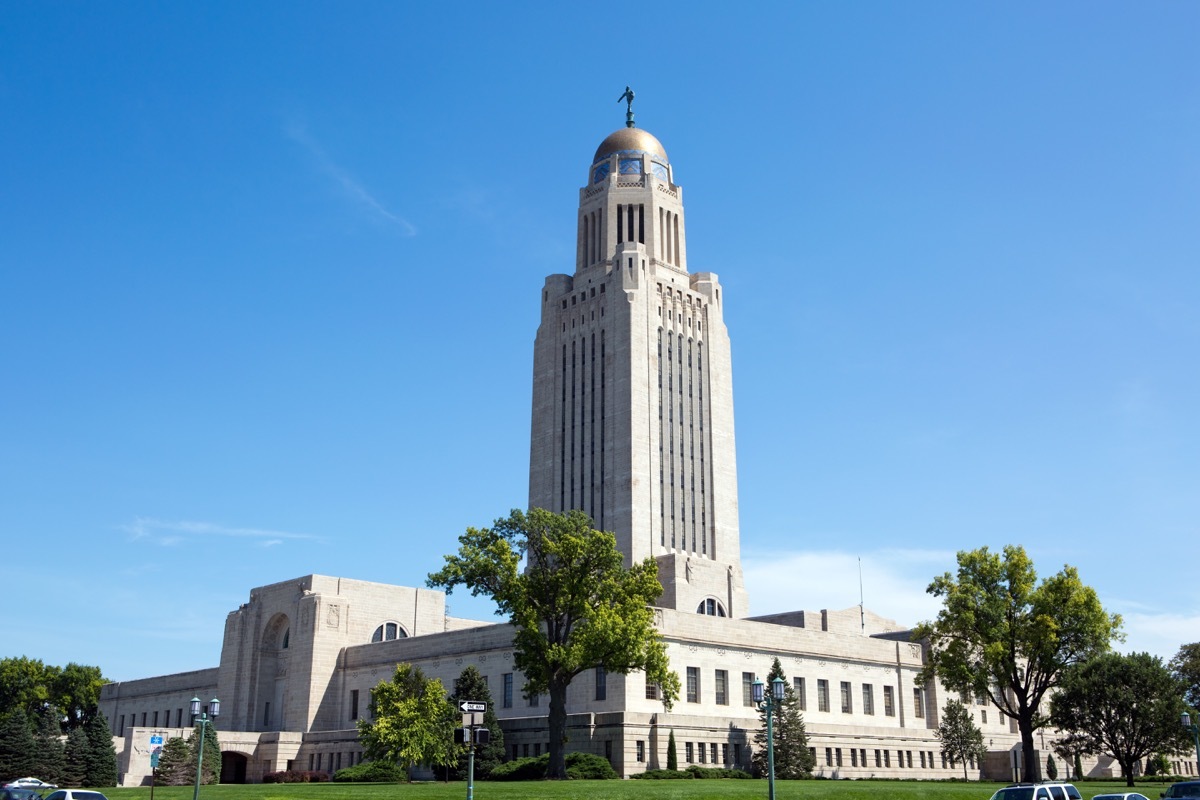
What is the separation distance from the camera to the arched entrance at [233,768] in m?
85.3

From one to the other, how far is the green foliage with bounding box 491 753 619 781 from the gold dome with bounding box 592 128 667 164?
68318 millimetres

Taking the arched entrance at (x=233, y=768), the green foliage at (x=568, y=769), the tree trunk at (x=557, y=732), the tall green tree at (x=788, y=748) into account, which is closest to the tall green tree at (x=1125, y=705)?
the tall green tree at (x=788, y=748)

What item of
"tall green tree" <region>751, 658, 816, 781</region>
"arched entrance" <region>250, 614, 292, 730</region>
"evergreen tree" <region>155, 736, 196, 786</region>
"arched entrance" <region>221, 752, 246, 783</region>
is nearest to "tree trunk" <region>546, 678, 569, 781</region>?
"tall green tree" <region>751, 658, 816, 781</region>

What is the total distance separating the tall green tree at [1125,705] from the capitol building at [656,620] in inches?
370

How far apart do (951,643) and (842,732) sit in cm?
1490

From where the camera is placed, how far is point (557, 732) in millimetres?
55719

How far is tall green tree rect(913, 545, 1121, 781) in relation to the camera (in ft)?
195

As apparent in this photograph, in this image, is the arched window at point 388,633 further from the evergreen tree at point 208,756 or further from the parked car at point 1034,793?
the parked car at point 1034,793

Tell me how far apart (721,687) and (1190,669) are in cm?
4999

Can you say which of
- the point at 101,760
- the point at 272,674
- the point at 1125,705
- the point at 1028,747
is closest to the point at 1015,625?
the point at 1028,747

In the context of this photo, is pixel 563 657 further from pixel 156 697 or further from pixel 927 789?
pixel 156 697

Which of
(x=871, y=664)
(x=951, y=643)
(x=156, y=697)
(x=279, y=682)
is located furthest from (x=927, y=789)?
(x=156, y=697)

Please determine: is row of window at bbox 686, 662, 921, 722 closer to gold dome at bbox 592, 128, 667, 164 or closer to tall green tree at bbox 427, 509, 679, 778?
tall green tree at bbox 427, 509, 679, 778

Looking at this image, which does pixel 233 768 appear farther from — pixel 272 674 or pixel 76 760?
pixel 76 760
